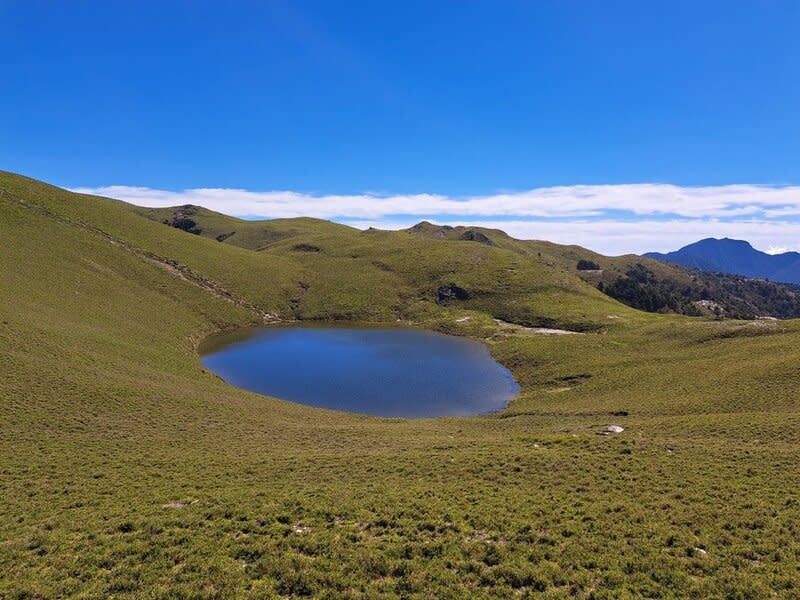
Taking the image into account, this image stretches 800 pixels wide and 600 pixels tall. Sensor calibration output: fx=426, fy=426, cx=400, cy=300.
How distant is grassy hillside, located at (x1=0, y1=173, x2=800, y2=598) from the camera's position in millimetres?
14336

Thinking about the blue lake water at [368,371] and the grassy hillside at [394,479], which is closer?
the grassy hillside at [394,479]

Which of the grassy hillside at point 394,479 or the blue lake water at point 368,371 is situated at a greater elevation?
the grassy hillside at point 394,479

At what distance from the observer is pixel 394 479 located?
76.7 feet

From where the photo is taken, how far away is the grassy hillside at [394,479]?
14336 millimetres

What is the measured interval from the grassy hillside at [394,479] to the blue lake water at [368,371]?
5.38 m

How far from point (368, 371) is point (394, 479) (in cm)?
4232

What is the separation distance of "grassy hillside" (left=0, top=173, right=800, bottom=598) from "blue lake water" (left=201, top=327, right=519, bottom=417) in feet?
17.7

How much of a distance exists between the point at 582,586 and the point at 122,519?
18365 mm

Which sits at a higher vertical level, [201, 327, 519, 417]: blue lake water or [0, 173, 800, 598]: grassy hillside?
[0, 173, 800, 598]: grassy hillside

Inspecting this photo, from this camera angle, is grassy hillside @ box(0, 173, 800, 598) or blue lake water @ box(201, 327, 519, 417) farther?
blue lake water @ box(201, 327, 519, 417)

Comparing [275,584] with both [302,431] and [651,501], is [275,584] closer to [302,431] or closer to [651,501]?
[651,501]

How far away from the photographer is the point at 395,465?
25562 mm

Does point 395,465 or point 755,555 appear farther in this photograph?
point 395,465

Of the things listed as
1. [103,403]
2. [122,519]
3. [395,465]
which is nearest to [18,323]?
[103,403]
